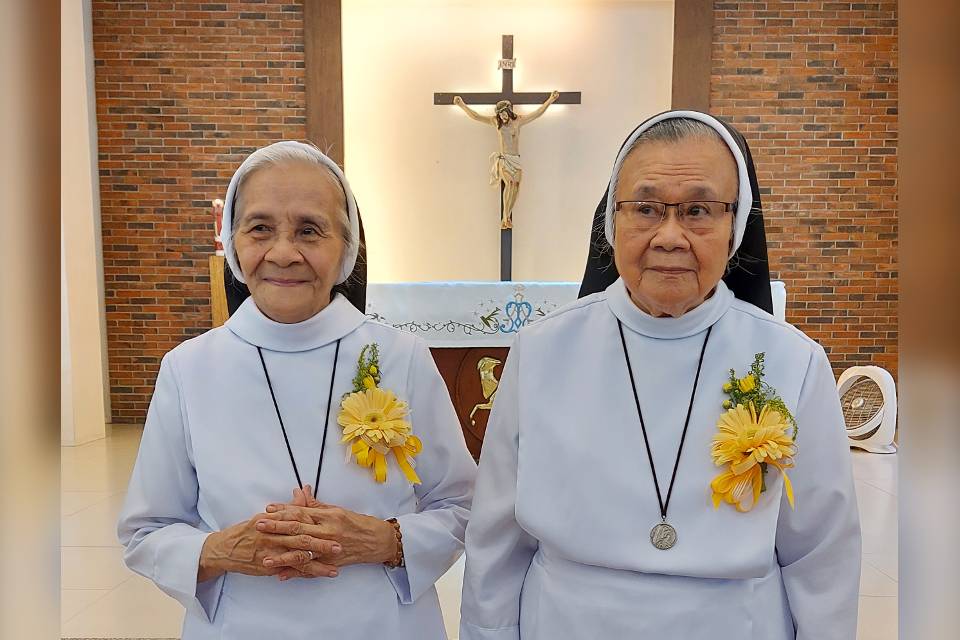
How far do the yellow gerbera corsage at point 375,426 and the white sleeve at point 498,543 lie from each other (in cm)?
19

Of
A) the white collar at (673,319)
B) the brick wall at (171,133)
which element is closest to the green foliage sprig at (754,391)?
the white collar at (673,319)

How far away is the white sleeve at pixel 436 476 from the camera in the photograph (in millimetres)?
1874

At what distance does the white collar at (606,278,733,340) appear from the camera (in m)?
1.74

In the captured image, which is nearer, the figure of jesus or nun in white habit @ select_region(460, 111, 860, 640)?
nun in white habit @ select_region(460, 111, 860, 640)

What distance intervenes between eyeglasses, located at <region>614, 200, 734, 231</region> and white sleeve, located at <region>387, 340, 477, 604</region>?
63 centimetres

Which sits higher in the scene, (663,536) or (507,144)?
(507,144)

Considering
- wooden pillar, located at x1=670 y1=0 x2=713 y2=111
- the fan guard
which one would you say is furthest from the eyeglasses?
wooden pillar, located at x1=670 y1=0 x2=713 y2=111

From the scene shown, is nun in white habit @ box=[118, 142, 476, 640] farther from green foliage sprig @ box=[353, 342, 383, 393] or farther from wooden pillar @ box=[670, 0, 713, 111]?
wooden pillar @ box=[670, 0, 713, 111]

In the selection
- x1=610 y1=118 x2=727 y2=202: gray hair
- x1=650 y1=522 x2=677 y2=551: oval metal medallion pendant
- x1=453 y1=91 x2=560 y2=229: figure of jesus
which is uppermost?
x1=453 y1=91 x2=560 y2=229: figure of jesus

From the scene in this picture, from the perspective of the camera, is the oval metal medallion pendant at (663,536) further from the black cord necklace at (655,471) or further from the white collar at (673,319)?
the white collar at (673,319)

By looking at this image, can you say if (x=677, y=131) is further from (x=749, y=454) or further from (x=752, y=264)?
(x=749, y=454)

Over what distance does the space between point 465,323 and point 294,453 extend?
361 cm

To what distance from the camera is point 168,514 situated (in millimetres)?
1842

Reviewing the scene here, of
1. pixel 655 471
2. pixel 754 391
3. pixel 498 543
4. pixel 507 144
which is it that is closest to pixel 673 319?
pixel 754 391
